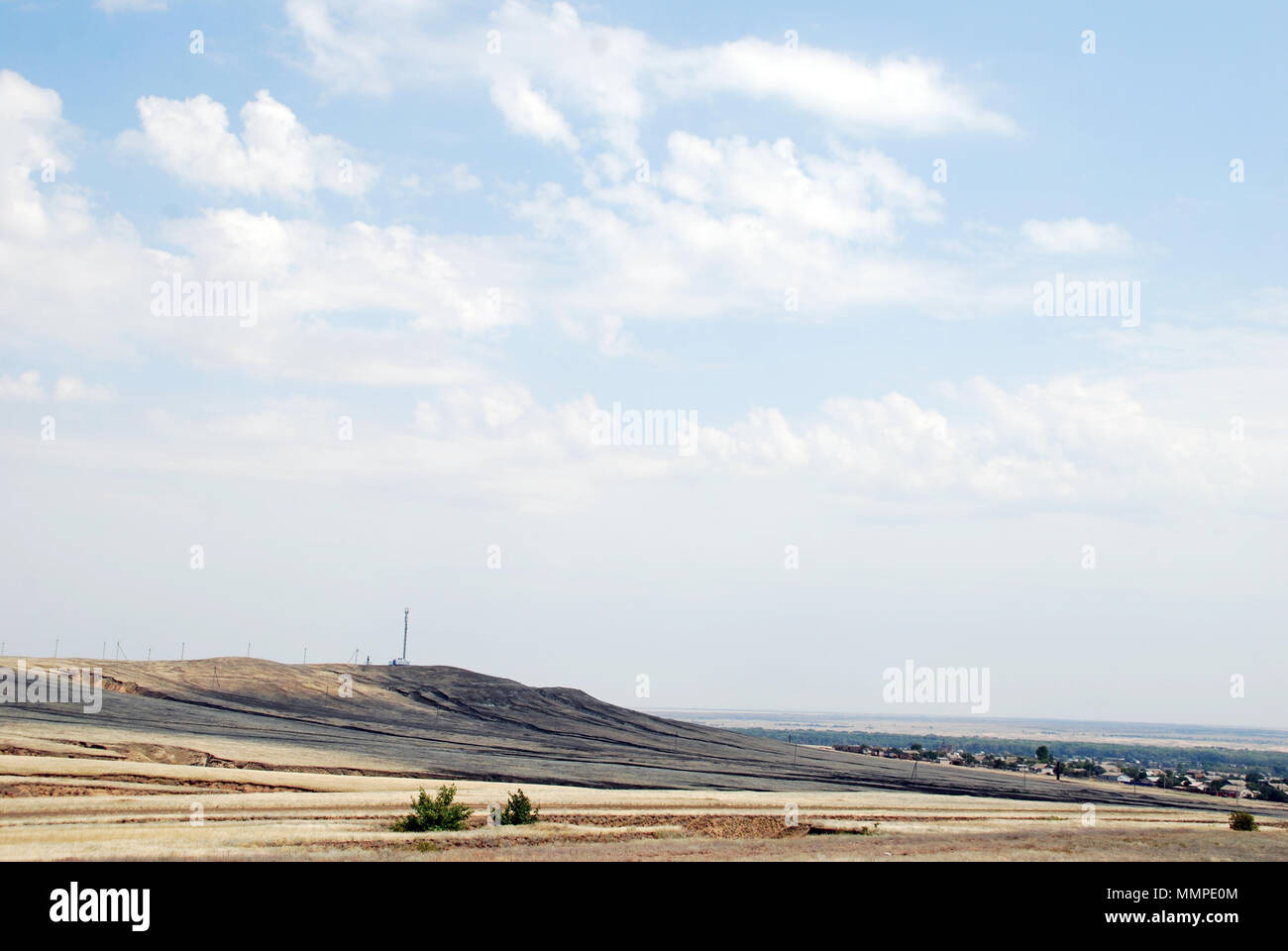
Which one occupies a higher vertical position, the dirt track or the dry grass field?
the dry grass field

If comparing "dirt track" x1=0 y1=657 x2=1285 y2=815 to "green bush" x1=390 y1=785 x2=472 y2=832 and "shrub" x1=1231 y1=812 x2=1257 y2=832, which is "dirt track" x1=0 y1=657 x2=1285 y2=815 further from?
"shrub" x1=1231 y1=812 x2=1257 y2=832

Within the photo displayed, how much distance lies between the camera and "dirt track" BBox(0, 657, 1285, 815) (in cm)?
7031

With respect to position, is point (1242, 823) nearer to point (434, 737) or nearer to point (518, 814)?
point (518, 814)

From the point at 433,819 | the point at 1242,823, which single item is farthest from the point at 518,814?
the point at 1242,823

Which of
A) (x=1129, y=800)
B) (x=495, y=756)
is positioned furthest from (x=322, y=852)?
(x=1129, y=800)

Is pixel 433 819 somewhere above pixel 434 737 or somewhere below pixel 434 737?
above

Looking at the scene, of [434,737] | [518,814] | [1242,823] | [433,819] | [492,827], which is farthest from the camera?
[434,737]

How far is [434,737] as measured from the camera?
94.4 metres

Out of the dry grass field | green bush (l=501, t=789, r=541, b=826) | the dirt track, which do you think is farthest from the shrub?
the dirt track

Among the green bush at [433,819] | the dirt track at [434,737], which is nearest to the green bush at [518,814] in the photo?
the green bush at [433,819]

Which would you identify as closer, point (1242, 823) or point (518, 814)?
point (518, 814)

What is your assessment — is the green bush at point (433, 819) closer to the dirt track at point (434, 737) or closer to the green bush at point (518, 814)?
the green bush at point (518, 814)

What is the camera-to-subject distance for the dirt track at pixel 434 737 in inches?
2768
